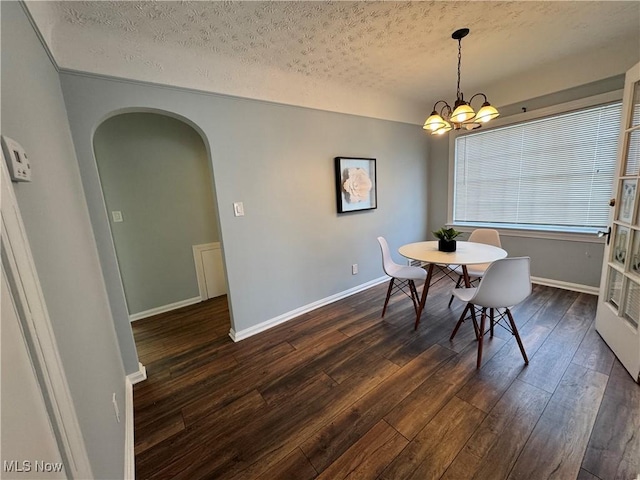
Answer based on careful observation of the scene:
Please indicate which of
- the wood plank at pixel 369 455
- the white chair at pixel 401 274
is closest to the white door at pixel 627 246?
the white chair at pixel 401 274

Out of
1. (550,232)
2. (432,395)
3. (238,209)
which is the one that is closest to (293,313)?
(238,209)

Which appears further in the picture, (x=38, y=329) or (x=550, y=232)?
(x=550, y=232)

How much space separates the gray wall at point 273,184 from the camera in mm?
1740

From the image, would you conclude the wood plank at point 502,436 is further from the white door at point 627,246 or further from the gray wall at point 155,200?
the gray wall at point 155,200

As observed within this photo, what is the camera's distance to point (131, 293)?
2.92 m

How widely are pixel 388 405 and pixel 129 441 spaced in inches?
59.4

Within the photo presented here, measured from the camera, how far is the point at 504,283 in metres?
1.75

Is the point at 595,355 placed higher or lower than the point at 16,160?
lower

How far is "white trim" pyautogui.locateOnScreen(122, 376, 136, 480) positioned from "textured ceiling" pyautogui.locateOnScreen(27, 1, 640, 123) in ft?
7.01

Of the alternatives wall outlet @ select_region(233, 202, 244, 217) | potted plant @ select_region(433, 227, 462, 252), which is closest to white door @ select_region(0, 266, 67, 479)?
wall outlet @ select_region(233, 202, 244, 217)

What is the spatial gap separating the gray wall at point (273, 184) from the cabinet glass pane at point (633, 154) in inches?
82.6

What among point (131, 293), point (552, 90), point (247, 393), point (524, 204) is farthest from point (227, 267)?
point (552, 90)

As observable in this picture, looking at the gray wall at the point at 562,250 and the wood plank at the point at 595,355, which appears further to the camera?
the gray wall at the point at 562,250

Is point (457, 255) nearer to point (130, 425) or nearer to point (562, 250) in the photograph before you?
point (562, 250)
